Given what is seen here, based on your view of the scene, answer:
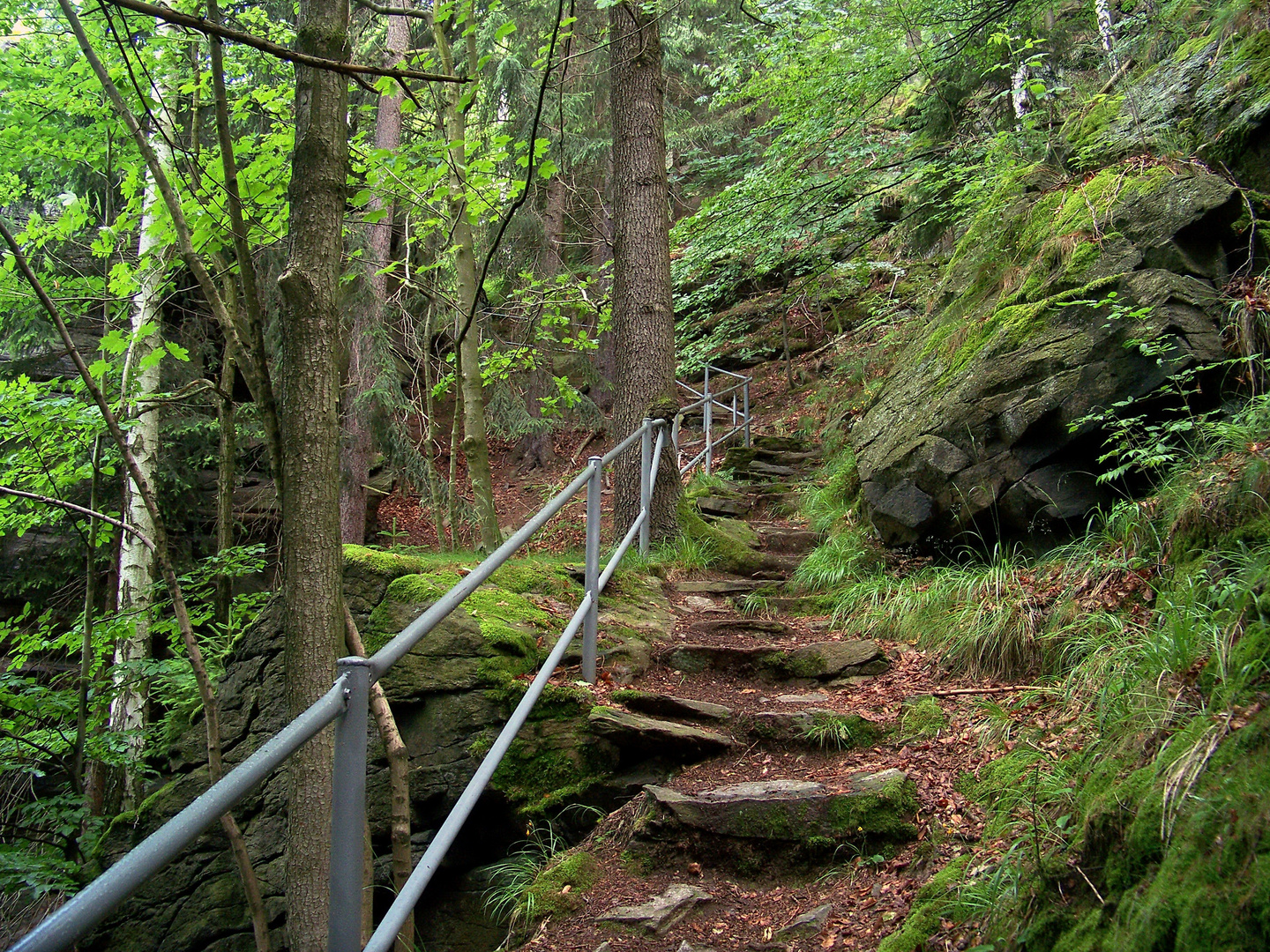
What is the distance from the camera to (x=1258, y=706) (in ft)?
6.10

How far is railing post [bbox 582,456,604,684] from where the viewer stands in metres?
3.85

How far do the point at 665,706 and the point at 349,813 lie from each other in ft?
7.69

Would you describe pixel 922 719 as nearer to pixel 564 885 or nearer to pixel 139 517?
pixel 564 885

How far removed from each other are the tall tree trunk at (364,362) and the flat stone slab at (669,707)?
24.3 feet

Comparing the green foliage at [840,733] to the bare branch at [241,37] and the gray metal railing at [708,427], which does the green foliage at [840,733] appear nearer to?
the bare branch at [241,37]

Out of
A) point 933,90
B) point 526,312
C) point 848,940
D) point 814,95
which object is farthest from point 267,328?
point 848,940

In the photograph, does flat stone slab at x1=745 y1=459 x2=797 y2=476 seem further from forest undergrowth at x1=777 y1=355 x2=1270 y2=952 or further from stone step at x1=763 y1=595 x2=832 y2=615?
forest undergrowth at x1=777 y1=355 x2=1270 y2=952

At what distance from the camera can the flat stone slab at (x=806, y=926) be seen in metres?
2.42

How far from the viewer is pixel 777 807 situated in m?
2.87

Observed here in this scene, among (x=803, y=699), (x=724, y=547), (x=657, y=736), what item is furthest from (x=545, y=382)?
(x=657, y=736)

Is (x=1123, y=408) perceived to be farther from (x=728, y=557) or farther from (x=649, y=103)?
(x=649, y=103)

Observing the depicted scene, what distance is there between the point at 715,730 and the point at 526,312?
5205mm

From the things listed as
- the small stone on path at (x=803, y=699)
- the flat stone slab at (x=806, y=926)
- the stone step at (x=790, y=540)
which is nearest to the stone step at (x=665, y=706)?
the small stone on path at (x=803, y=699)

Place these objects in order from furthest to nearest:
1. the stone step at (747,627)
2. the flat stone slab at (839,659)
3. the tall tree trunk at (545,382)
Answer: the tall tree trunk at (545,382), the stone step at (747,627), the flat stone slab at (839,659)
